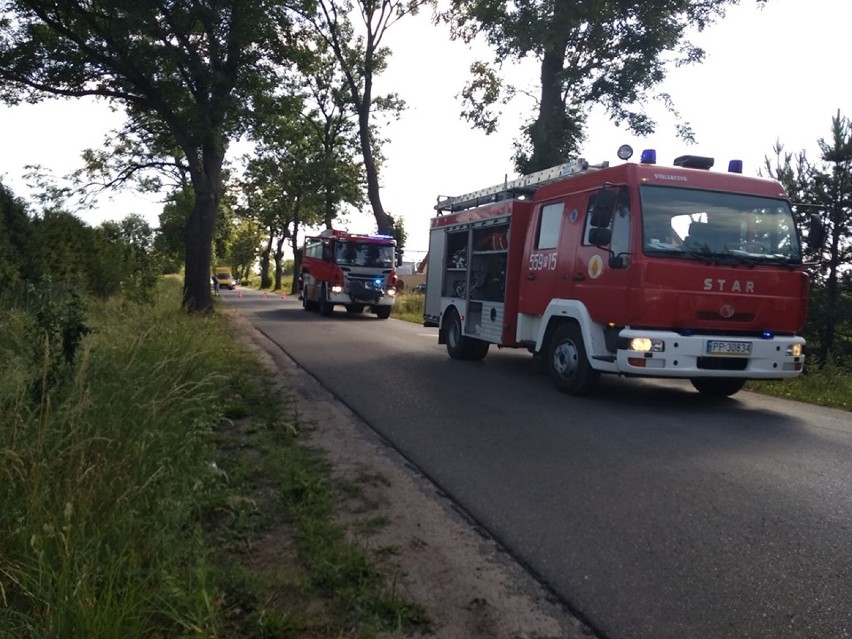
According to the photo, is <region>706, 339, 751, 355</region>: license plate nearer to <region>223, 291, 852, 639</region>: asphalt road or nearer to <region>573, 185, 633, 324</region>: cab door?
<region>223, 291, 852, 639</region>: asphalt road

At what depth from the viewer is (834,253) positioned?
16.9 meters

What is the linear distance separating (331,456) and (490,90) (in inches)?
795

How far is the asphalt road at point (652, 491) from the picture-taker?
382 centimetres

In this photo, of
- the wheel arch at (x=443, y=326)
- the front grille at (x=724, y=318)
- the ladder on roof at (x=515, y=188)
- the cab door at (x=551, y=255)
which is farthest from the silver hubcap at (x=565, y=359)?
the wheel arch at (x=443, y=326)

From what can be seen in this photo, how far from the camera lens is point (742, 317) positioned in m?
8.85

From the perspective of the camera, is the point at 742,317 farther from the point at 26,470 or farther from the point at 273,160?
the point at 273,160

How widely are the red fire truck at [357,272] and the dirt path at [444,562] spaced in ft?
65.7

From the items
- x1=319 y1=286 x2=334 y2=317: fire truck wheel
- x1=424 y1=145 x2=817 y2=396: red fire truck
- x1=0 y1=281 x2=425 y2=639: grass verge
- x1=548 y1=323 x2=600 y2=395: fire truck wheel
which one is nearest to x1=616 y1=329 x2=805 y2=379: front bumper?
x1=424 y1=145 x2=817 y2=396: red fire truck

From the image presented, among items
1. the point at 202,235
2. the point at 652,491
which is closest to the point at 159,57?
the point at 202,235

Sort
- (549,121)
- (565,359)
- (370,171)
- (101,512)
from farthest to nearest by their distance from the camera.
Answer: (370,171)
(549,121)
(565,359)
(101,512)

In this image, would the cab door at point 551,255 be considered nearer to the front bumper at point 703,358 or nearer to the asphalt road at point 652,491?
the asphalt road at point 652,491

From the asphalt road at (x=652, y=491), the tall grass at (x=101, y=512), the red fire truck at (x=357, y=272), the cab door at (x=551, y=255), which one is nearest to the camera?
the tall grass at (x=101, y=512)

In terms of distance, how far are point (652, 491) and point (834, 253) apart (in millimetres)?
13550

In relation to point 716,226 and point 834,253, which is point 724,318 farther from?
point 834,253
